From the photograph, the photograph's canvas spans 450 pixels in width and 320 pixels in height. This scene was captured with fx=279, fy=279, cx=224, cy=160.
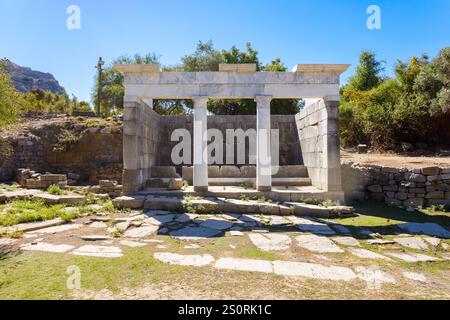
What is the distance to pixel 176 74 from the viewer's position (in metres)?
8.37

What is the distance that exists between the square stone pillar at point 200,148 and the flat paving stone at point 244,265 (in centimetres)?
434

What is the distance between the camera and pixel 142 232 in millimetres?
5531

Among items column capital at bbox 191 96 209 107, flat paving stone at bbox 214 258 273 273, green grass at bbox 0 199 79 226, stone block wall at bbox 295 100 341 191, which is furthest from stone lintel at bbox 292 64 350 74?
green grass at bbox 0 199 79 226

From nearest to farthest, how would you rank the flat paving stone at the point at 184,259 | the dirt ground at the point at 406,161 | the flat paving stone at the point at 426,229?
the flat paving stone at the point at 184,259 → the flat paving stone at the point at 426,229 → the dirt ground at the point at 406,161

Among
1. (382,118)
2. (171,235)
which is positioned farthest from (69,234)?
(382,118)

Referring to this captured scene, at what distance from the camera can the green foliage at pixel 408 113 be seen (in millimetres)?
13578

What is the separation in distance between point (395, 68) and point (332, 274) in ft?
65.1

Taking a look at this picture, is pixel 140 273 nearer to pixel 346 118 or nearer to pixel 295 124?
pixel 295 124

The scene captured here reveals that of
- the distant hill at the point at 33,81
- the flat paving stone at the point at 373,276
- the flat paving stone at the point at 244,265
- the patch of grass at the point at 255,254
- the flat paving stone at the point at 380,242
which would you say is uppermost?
the distant hill at the point at 33,81

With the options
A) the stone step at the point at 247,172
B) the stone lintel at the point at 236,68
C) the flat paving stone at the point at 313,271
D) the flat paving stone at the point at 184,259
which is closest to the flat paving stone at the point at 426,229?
the flat paving stone at the point at 313,271

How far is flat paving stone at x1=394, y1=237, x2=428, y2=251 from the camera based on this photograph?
15.8ft

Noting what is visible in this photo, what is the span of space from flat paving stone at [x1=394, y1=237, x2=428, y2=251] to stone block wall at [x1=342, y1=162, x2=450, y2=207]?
3.43 metres

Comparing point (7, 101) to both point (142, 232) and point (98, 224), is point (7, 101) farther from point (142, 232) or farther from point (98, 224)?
point (142, 232)

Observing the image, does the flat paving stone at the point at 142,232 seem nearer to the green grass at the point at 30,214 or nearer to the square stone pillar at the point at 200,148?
the green grass at the point at 30,214
